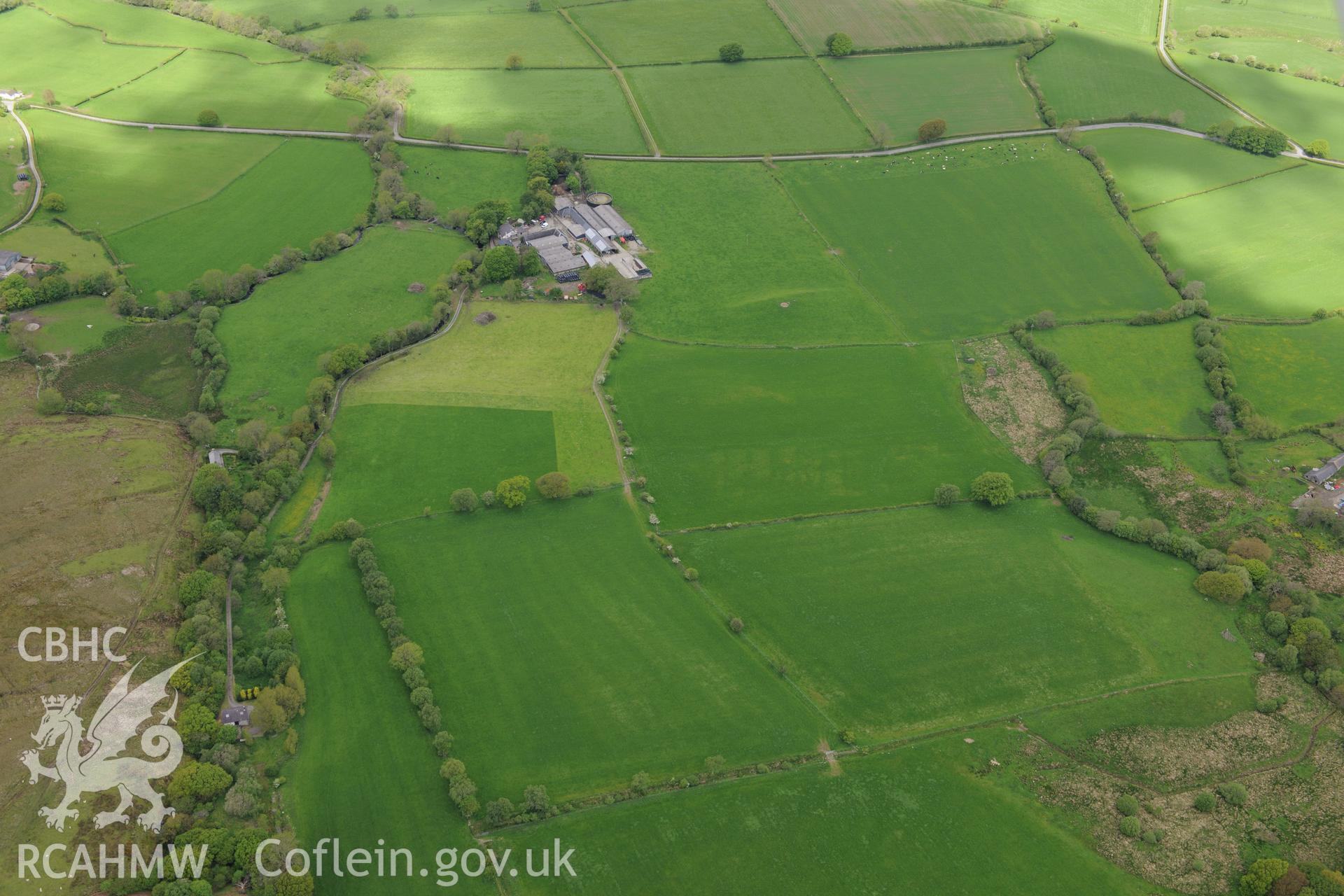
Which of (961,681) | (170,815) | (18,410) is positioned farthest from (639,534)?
(18,410)

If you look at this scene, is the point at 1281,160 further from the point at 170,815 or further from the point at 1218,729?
the point at 170,815

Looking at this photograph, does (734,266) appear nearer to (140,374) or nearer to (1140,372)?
(1140,372)

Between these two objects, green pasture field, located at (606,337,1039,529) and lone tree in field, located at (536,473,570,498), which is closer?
lone tree in field, located at (536,473,570,498)

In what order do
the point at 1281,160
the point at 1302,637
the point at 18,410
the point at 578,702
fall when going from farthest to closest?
the point at 1281,160 < the point at 18,410 < the point at 1302,637 < the point at 578,702

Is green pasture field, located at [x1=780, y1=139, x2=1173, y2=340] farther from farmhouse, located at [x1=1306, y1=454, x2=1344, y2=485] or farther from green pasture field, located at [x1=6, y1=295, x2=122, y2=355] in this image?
green pasture field, located at [x1=6, y1=295, x2=122, y2=355]

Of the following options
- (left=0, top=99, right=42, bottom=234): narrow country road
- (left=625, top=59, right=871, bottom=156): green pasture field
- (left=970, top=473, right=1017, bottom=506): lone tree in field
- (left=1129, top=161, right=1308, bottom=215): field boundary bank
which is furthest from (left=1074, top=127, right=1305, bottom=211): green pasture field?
(left=0, top=99, right=42, bottom=234): narrow country road

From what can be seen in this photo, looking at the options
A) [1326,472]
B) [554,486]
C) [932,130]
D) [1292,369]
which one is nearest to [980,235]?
[932,130]

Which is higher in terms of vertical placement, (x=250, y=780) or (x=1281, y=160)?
(x=1281, y=160)
